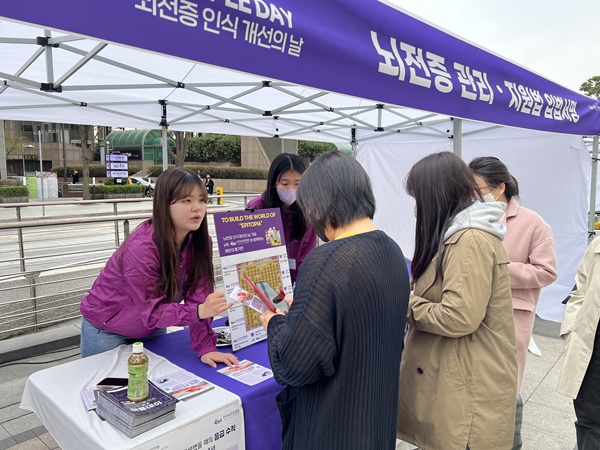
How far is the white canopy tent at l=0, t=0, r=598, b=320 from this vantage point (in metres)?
3.52

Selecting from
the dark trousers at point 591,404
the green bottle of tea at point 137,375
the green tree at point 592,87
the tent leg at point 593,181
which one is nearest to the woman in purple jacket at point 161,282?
the green bottle of tea at point 137,375

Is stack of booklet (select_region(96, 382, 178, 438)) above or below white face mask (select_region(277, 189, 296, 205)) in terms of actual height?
below

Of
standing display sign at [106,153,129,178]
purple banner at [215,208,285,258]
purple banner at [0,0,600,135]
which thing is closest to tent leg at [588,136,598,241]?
purple banner at [0,0,600,135]

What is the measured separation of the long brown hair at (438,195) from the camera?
58.2 inches

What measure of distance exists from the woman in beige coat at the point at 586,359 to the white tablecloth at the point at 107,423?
163 cm

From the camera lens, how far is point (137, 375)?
134 cm

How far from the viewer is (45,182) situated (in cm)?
2189

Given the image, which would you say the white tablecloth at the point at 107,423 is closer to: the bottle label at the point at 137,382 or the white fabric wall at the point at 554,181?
the bottle label at the point at 137,382

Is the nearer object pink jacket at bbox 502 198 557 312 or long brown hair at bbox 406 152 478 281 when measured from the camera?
long brown hair at bbox 406 152 478 281

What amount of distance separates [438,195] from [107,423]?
1333mm

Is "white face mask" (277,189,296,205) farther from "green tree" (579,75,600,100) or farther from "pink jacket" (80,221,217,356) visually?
"green tree" (579,75,600,100)

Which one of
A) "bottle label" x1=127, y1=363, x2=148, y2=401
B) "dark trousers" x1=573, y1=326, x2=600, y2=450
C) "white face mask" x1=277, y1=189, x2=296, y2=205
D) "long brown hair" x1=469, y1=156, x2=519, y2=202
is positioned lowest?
"dark trousers" x1=573, y1=326, x2=600, y2=450

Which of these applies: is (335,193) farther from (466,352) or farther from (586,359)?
(586,359)

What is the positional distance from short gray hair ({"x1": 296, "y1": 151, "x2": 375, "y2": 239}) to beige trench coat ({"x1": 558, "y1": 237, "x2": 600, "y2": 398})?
1.48m
